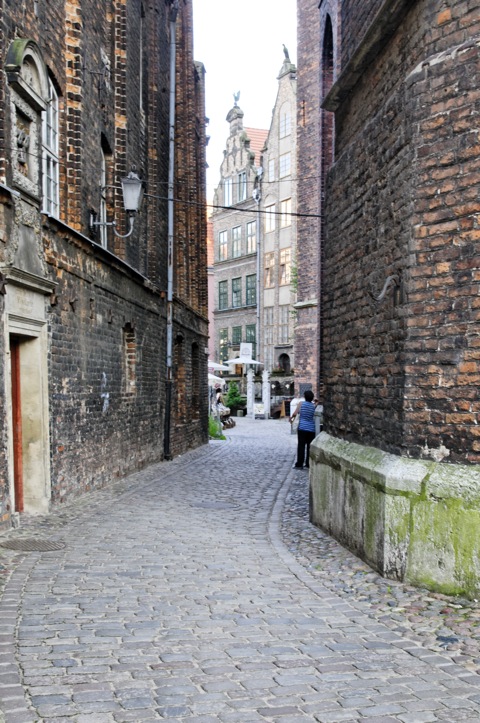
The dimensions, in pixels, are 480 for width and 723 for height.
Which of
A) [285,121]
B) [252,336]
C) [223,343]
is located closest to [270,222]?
[285,121]

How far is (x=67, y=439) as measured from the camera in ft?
33.1

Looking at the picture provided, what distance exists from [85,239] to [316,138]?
2234 cm

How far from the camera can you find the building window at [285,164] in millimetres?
48031

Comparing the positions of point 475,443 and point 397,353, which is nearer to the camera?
point 475,443

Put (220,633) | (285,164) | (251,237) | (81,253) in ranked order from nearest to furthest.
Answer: (220,633) < (81,253) < (285,164) < (251,237)

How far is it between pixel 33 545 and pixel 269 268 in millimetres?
44608

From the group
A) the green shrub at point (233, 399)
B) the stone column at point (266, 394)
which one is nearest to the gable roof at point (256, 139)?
the green shrub at point (233, 399)

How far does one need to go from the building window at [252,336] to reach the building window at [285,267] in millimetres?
4734

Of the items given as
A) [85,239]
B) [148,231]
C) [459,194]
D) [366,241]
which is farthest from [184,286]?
[459,194]

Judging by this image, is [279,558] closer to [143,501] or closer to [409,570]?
[409,570]

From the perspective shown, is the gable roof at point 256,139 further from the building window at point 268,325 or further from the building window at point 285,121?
the building window at point 268,325

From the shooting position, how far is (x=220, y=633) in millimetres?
4684

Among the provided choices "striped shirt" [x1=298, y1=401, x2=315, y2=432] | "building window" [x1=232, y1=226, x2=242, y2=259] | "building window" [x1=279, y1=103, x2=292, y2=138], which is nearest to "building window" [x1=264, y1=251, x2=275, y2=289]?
"building window" [x1=232, y1=226, x2=242, y2=259]

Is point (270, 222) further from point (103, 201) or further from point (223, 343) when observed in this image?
point (103, 201)
